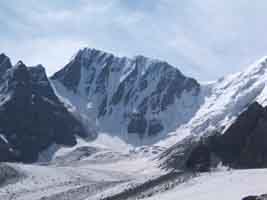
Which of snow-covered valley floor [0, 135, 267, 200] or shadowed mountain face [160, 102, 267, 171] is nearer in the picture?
snow-covered valley floor [0, 135, 267, 200]

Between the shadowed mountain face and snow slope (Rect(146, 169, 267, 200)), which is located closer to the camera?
snow slope (Rect(146, 169, 267, 200))

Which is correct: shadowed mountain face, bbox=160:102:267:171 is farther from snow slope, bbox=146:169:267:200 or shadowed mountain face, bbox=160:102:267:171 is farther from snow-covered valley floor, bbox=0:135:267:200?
snow slope, bbox=146:169:267:200

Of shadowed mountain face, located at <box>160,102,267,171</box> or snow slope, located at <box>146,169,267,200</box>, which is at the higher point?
shadowed mountain face, located at <box>160,102,267,171</box>

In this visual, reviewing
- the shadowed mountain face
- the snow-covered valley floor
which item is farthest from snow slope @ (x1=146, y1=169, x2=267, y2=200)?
the shadowed mountain face

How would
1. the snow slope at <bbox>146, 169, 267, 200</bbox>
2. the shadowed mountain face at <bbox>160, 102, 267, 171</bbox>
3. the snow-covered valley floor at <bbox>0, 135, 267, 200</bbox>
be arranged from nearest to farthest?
the snow slope at <bbox>146, 169, 267, 200</bbox> → the snow-covered valley floor at <bbox>0, 135, 267, 200</bbox> → the shadowed mountain face at <bbox>160, 102, 267, 171</bbox>

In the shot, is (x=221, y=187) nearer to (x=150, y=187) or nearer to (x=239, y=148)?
(x=150, y=187)

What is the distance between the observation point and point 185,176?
119875 mm

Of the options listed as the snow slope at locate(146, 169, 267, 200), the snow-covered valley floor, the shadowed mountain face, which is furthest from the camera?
the shadowed mountain face

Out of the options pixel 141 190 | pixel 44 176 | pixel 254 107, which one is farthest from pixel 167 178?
pixel 44 176

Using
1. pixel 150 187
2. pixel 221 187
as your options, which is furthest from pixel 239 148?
pixel 221 187

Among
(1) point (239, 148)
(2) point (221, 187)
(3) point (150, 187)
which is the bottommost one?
(3) point (150, 187)

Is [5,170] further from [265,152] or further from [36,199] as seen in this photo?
[265,152]

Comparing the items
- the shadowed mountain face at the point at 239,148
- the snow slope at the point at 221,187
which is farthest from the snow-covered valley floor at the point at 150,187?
the shadowed mountain face at the point at 239,148

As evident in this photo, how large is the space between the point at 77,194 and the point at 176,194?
157ft
